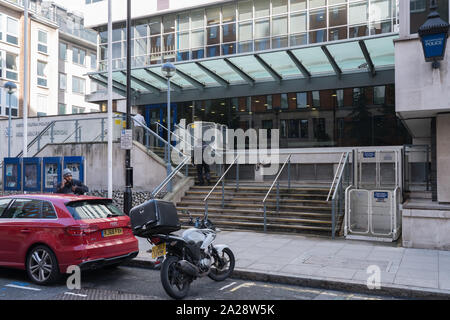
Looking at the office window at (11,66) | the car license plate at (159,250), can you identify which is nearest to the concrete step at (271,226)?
the car license plate at (159,250)

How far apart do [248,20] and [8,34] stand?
2558cm

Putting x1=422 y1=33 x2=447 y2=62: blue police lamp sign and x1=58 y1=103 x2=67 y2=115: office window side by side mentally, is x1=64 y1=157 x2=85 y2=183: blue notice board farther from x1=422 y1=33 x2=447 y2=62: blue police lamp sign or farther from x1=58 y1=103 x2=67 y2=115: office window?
x1=58 y1=103 x2=67 y2=115: office window

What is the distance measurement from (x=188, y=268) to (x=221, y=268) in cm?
115

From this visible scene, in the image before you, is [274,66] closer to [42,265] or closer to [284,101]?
[284,101]

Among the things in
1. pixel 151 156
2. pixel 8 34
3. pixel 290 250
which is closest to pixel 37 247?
pixel 290 250

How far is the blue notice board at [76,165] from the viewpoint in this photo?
44.1ft

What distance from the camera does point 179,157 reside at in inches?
603

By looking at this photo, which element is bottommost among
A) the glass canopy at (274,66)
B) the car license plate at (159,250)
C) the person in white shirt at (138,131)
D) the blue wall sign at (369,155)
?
the car license plate at (159,250)

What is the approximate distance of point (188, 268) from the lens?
589 cm

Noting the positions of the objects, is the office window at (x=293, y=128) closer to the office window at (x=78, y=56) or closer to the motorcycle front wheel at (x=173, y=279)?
the motorcycle front wheel at (x=173, y=279)

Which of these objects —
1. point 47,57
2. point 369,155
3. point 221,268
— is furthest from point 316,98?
point 47,57

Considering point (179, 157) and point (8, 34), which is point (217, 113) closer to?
point (179, 157)

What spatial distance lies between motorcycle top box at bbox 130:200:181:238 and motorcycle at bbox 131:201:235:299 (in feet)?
0.10

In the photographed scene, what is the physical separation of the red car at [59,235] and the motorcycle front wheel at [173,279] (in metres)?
1.44
